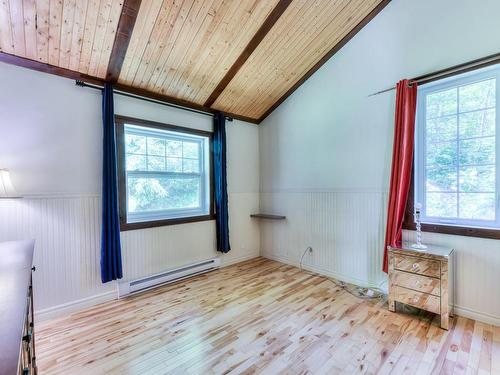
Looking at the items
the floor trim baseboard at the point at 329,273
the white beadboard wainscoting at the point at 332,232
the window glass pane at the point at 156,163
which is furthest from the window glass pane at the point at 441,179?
the window glass pane at the point at 156,163

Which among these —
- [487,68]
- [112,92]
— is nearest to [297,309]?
[487,68]

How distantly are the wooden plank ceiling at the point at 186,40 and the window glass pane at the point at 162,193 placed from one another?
1.08m

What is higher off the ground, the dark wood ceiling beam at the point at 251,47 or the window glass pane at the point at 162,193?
the dark wood ceiling beam at the point at 251,47

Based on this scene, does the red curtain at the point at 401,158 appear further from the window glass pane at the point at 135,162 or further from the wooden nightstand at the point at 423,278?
the window glass pane at the point at 135,162

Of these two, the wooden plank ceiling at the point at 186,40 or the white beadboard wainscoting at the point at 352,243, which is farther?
the white beadboard wainscoting at the point at 352,243

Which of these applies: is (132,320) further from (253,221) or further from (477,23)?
(477,23)

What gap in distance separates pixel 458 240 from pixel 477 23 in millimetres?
2003

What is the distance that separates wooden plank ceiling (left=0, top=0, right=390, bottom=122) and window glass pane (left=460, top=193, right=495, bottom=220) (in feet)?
7.45

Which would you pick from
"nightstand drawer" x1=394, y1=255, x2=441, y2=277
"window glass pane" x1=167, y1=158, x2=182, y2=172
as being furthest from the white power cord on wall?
"window glass pane" x1=167, y1=158, x2=182, y2=172

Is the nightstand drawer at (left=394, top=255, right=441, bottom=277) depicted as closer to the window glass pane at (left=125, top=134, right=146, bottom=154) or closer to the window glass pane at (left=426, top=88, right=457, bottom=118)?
the window glass pane at (left=426, top=88, right=457, bottom=118)

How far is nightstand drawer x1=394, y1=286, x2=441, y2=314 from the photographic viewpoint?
2182 mm

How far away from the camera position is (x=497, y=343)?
6.33 ft

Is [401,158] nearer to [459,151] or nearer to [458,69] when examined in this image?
[459,151]

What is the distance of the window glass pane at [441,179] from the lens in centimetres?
244
